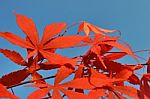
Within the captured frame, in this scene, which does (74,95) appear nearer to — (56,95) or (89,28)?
(56,95)

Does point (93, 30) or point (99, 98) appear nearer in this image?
point (99, 98)

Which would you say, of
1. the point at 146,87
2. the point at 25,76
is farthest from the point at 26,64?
the point at 146,87

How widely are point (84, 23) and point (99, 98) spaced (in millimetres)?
124

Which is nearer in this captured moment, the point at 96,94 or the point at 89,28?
the point at 96,94

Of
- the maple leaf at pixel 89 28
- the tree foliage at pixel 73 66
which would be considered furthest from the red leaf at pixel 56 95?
the maple leaf at pixel 89 28

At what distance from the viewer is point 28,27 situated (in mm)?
327

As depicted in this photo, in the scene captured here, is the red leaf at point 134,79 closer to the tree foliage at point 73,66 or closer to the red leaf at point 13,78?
the tree foliage at point 73,66

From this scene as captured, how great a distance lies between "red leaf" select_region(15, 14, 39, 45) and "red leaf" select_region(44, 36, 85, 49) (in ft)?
0.04

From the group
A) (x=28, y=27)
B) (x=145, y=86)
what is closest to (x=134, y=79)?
(x=145, y=86)

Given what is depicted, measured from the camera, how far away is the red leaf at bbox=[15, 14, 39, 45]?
33 cm

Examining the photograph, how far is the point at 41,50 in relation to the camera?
33cm

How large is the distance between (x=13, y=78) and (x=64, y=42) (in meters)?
0.06

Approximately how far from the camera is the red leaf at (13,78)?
308mm

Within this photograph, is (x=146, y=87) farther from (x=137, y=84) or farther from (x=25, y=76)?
(x=25, y=76)
